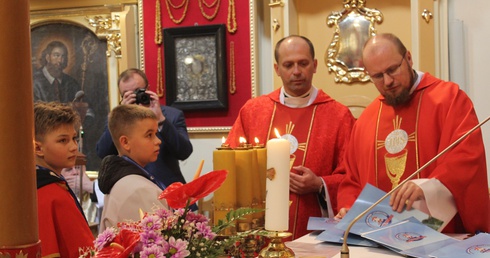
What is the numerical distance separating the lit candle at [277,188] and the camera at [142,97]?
3075 mm

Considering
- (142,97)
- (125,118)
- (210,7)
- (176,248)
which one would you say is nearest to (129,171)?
(125,118)

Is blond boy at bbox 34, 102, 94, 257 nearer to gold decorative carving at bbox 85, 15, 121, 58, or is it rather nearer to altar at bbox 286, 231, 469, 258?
altar at bbox 286, 231, 469, 258

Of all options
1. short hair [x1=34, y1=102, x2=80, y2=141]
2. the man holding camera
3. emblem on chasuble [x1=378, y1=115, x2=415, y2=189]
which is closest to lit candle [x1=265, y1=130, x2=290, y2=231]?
short hair [x1=34, y1=102, x2=80, y2=141]

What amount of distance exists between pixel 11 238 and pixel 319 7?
5972mm

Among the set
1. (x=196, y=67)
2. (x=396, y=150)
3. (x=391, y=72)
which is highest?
(x=196, y=67)

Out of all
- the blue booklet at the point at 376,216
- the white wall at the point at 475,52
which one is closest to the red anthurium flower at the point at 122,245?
the blue booklet at the point at 376,216

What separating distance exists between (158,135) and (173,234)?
3.35 meters

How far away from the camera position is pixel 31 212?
123 cm

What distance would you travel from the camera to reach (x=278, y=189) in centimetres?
154

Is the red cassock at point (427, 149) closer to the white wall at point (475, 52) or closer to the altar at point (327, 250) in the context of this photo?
the altar at point (327, 250)

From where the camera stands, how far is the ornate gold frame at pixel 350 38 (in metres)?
6.67

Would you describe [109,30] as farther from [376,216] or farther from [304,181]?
[376,216]

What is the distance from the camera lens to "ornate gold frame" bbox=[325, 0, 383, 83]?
21.9 feet

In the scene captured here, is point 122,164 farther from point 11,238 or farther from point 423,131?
point 11,238
